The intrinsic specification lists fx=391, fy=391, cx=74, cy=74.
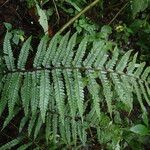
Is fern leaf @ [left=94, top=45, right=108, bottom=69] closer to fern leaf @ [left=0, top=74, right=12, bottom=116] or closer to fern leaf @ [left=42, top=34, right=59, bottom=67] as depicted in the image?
fern leaf @ [left=42, top=34, right=59, bottom=67]

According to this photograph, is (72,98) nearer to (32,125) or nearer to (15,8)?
(32,125)

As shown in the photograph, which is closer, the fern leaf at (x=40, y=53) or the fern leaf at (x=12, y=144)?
the fern leaf at (x=40, y=53)

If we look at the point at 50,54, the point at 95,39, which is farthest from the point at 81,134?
the point at 95,39

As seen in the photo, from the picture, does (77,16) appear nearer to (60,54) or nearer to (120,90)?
(60,54)

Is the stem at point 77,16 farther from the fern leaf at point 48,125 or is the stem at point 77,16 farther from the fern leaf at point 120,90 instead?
the fern leaf at point 120,90

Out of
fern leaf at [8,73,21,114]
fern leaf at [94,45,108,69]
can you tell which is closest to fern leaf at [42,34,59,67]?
fern leaf at [8,73,21,114]

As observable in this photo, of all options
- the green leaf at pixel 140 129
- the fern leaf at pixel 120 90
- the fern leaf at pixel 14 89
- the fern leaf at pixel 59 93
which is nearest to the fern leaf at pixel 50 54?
the fern leaf at pixel 59 93

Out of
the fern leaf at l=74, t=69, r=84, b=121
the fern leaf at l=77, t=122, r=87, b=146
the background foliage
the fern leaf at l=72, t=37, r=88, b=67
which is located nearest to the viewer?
the fern leaf at l=74, t=69, r=84, b=121

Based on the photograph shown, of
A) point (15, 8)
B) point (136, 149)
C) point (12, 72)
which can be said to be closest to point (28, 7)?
point (15, 8)
